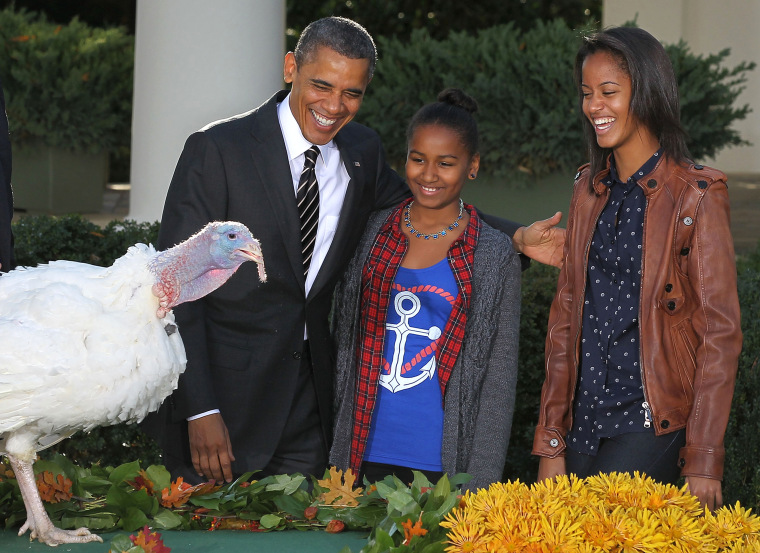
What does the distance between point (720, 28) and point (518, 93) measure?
6260mm

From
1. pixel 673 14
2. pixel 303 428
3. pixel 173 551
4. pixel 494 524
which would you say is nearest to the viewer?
pixel 494 524

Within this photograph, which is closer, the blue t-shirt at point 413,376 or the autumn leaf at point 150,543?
the autumn leaf at point 150,543

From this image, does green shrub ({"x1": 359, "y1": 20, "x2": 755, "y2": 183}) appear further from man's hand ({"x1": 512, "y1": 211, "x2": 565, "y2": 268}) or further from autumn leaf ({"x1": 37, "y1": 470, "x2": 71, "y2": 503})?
autumn leaf ({"x1": 37, "y1": 470, "x2": 71, "y2": 503})

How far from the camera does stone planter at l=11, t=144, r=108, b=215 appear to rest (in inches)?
440

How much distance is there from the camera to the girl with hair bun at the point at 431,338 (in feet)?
11.6

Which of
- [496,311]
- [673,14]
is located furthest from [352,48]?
[673,14]

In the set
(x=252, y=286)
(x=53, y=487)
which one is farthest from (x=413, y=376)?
(x=53, y=487)

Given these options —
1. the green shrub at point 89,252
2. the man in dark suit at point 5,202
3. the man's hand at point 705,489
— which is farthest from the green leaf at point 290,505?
the green shrub at point 89,252

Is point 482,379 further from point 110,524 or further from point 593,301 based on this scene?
point 110,524

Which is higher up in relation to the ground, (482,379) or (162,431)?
(482,379)

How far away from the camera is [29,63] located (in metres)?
11.1

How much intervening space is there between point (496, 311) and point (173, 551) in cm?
152

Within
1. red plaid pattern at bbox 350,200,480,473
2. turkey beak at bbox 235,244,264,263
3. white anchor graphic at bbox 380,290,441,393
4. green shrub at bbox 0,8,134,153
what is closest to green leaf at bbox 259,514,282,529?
turkey beak at bbox 235,244,264,263

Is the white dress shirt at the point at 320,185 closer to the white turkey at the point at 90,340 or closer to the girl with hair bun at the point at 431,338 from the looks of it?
the girl with hair bun at the point at 431,338
